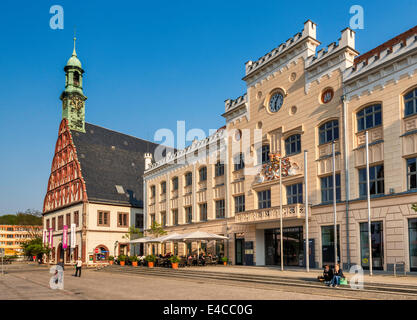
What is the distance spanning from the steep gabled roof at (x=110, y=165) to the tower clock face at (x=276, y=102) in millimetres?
32589

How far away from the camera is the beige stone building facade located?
23672 mm

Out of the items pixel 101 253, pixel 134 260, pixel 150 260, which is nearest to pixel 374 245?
pixel 150 260

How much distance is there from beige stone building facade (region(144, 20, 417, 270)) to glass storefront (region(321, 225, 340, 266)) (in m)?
0.07

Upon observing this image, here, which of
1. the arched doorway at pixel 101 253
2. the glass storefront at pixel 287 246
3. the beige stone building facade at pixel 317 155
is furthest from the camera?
the arched doorway at pixel 101 253

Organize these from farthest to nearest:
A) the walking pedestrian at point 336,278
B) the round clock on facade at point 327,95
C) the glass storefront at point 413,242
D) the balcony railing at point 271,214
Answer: the round clock on facade at point 327,95
the balcony railing at point 271,214
the glass storefront at point 413,242
the walking pedestrian at point 336,278

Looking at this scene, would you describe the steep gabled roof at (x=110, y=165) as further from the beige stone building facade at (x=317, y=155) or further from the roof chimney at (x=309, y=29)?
the roof chimney at (x=309, y=29)

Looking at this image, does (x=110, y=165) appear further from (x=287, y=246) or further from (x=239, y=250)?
(x=287, y=246)

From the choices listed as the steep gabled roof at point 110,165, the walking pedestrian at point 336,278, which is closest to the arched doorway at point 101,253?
the steep gabled roof at point 110,165

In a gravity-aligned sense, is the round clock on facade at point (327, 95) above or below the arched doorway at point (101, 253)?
Result: above

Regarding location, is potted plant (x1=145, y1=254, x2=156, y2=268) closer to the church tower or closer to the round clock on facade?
the round clock on facade

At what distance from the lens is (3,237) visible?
494 feet

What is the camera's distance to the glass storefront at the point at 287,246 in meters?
30.3

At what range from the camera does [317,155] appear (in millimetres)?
28891

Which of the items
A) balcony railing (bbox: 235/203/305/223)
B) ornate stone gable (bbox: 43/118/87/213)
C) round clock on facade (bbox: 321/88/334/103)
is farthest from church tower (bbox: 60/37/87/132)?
round clock on facade (bbox: 321/88/334/103)
